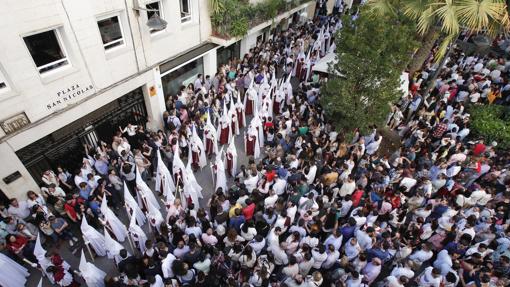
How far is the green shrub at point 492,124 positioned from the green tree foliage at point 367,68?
5.19 metres

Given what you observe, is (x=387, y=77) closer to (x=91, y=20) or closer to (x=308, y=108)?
(x=308, y=108)

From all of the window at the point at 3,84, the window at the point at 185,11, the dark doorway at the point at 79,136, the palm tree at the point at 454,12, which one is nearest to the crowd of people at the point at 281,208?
the dark doorway at the point at 79,136

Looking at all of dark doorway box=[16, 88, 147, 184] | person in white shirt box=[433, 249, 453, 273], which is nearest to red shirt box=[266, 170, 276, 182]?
person in white shirt box=[433, 249, 453, 273]

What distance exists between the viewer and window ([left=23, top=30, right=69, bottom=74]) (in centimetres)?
765

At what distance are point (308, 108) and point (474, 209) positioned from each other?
6187 mm

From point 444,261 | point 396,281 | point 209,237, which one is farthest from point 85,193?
point 444,261

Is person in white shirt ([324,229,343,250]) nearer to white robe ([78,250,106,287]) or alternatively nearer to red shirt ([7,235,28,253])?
white robe ([78,250,106,287])

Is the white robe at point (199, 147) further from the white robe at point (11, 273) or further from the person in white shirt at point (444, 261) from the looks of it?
the person in white shirt at point (444, 261)

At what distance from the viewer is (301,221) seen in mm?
7516

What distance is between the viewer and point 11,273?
6.96 metres

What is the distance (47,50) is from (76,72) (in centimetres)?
83

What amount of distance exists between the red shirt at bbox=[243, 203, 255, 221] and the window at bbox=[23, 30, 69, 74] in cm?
641

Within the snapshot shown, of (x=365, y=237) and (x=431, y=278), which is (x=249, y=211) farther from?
(x=431, y=278)

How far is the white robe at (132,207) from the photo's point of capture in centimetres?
778
